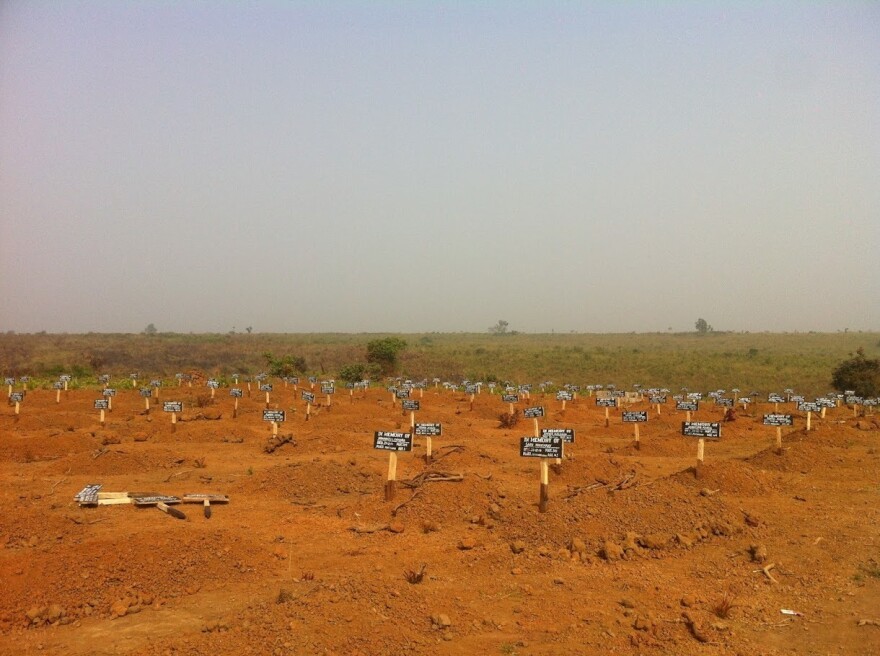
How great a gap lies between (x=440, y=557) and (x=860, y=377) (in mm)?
33166

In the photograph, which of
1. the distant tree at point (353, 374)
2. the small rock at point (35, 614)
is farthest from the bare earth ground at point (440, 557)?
the distant tree at point (353, 374)

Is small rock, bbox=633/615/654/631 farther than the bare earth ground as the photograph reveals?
Yes

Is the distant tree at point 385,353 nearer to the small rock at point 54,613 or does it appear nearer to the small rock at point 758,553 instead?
the small rock at point 758,553

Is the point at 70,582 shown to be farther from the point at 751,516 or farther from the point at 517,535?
the point at 751,516

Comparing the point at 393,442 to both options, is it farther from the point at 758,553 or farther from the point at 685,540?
the point at 758,553

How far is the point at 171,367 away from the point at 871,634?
175ft

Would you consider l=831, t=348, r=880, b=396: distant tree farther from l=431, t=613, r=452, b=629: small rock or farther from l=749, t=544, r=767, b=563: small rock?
l=431, t=613, r=452, b=629: small rock

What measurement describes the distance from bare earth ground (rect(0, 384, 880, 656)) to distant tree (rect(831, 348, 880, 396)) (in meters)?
18.9

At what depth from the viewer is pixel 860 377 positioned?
3431 cm

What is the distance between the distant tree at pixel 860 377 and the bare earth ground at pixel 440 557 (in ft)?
61.9

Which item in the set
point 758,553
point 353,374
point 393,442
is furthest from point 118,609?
point 353,374

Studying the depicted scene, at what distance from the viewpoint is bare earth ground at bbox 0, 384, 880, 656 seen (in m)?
7.40

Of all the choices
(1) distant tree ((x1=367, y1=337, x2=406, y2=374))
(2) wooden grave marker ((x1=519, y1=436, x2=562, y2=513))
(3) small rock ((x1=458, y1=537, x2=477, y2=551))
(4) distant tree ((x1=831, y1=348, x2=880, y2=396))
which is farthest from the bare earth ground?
(1) distant tree ((x1=367, y1=337, x2=406, y2=374))

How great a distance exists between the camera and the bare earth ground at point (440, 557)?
24.3 ft
